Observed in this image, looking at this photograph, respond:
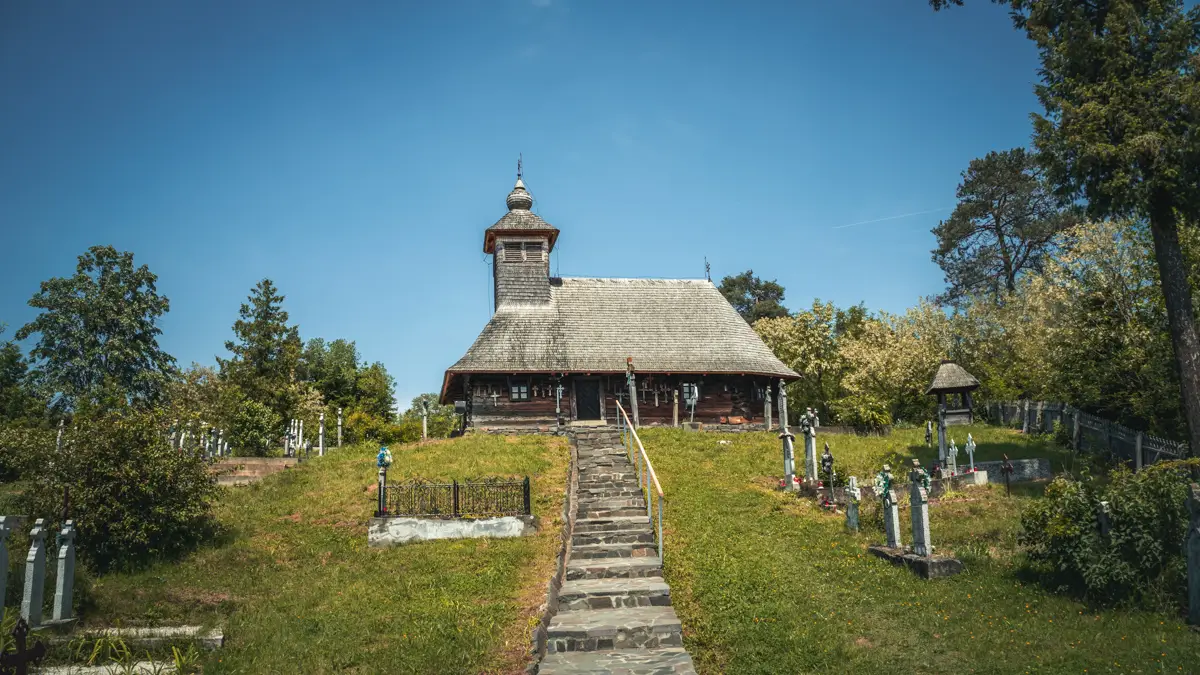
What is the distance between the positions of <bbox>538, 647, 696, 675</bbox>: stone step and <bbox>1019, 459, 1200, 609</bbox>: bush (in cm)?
594

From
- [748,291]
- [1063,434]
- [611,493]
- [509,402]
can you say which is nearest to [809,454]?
[611,493]

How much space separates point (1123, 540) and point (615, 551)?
835 cm

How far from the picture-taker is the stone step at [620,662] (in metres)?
10.1

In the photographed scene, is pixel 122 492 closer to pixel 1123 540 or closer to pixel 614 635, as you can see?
pixel 614 635

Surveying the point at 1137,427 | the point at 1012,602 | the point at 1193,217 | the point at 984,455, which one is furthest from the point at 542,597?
the point at 1137,427

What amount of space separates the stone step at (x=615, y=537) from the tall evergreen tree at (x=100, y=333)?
3573 cm

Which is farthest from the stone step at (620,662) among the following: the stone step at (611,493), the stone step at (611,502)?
the stone step at (611,493)

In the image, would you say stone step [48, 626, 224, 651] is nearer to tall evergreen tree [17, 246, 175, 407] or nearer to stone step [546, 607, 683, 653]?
stone step [546, 607, 683, 653]

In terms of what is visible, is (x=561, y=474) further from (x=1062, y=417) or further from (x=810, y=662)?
(x=1062, y=417)

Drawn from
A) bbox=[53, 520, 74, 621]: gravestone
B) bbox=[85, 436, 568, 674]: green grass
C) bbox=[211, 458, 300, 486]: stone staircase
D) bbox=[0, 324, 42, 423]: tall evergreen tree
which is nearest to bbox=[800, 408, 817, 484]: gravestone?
bbox=[85, 436, 568, 674]: green grass

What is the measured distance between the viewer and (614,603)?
12328mm

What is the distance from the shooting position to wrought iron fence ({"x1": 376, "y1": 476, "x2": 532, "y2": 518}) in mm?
16891

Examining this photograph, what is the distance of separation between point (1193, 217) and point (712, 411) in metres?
19.0

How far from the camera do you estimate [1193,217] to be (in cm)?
1695
